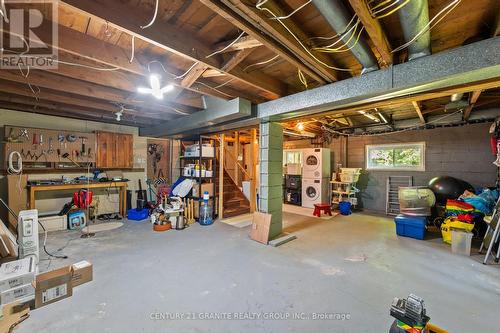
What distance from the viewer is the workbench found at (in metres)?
3.99

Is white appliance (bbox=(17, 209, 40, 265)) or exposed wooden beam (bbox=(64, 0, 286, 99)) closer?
exposed wooden beam (bbox=(64, 0, 286, 99))

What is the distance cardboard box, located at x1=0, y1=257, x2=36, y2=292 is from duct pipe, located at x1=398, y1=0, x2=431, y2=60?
381 centimetres

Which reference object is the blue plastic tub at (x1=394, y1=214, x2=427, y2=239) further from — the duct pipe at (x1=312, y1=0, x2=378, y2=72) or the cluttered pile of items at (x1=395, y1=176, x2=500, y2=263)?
the duct pipe at (x1=312, y1=0, x2=378, y2=72)

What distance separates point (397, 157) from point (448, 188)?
1.48m

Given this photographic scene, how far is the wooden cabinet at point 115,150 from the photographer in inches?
200

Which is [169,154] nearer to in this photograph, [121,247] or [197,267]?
[121,247]

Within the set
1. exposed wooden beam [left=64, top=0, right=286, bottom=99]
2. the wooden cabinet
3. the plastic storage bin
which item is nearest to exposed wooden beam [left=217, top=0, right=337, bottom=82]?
exposed wooden beam [left=64, top=0, right=286, bottom=99]

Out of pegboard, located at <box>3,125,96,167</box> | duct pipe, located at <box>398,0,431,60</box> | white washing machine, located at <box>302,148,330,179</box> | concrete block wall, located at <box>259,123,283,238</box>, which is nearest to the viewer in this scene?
duct pipe, located at <box>398,0,431,60</box>

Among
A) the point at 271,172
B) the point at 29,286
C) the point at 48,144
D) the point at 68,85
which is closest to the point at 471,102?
the point at 271,172

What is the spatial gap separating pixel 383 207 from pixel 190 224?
17.5ft

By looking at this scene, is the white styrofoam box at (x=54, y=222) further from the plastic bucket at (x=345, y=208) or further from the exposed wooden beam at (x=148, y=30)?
the plastic bucket at (x=345, y=208)

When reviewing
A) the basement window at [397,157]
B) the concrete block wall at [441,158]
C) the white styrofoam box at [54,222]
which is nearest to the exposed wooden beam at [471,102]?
the concrete block wall at [441,158]

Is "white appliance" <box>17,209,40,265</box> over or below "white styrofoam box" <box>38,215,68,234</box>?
over

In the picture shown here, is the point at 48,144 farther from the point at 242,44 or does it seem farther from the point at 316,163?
the point at 316,163
